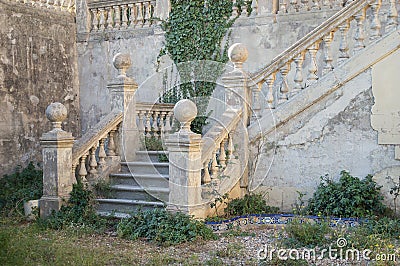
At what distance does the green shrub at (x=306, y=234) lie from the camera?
6.30 m

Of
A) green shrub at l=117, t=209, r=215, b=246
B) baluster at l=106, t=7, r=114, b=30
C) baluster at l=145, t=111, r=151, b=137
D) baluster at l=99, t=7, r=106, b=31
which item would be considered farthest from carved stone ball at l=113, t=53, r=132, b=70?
baluster at l=99, t=7, r=106, b=31

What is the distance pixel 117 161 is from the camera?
9.12 metres

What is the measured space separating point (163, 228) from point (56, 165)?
2.09m

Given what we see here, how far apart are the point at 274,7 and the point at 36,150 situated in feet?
18.0

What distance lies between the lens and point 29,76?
11.0m

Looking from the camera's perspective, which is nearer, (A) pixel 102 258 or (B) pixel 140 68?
(A) pixel 102 258

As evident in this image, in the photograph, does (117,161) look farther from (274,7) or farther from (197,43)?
(274,7)

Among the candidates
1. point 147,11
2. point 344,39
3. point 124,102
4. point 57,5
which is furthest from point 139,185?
point 57,5

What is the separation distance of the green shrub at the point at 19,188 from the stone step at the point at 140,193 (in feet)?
4.51

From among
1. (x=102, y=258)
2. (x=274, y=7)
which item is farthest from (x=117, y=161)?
(x=274, y=7)

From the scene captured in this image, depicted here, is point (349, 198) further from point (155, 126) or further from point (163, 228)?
point (155, 126)

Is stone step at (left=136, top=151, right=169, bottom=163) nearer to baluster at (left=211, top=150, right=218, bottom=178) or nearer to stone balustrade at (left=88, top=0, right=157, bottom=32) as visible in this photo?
baluster at (left=211, top=150, right=218, bottom=178)

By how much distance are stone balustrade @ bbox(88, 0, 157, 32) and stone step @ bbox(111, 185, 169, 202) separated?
454cm

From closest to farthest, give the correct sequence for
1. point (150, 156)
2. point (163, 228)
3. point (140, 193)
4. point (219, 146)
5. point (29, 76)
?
point (163, 228) → point (219, 146) → point (140, 193) → point (150, 156) → point (29, 76)
